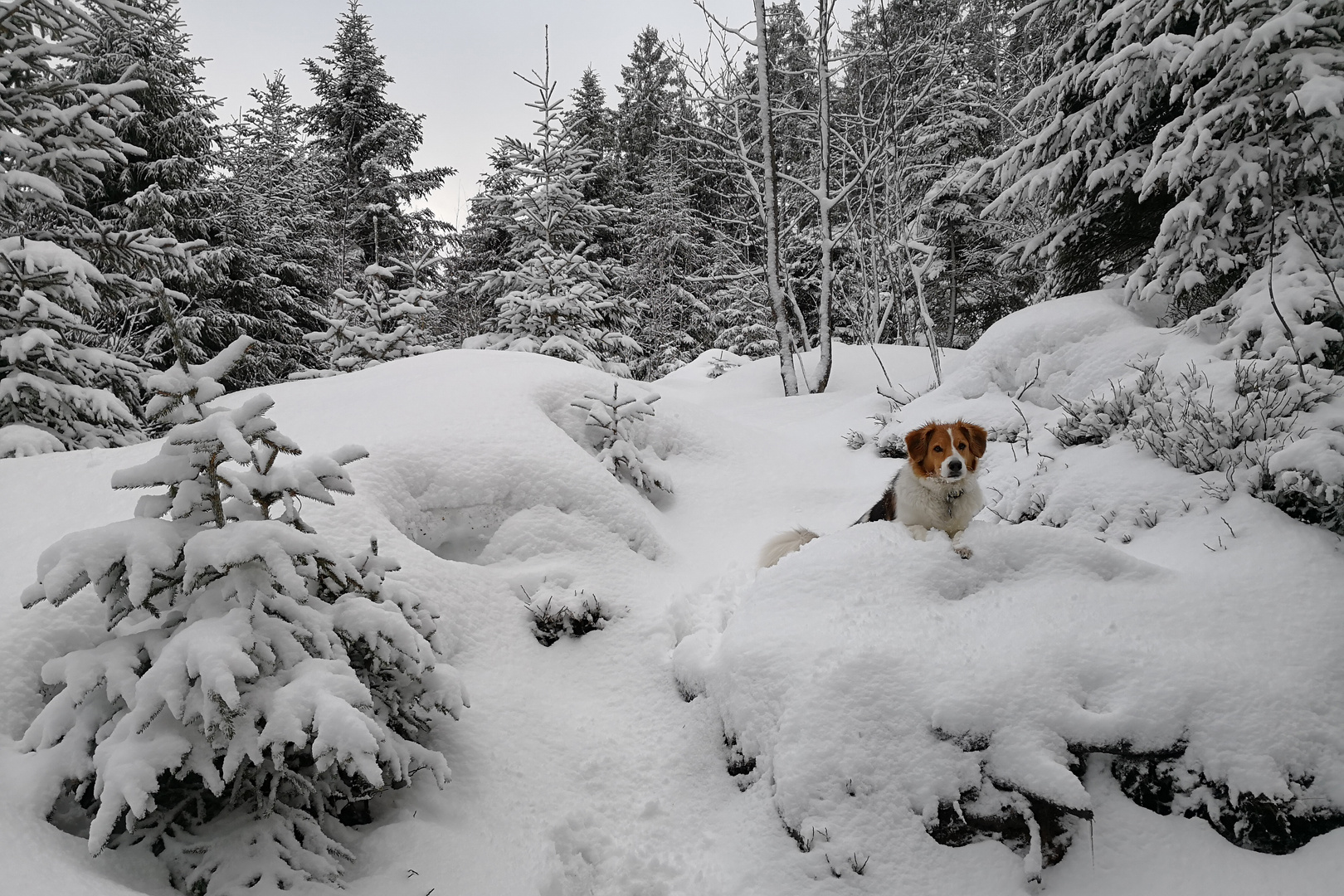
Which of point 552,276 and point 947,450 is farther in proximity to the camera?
point 552,276

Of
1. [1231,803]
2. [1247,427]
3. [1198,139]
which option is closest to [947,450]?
[1231,803]

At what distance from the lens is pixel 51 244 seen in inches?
207

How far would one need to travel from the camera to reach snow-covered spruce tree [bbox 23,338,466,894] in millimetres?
1812

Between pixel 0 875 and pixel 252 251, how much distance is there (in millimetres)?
14998

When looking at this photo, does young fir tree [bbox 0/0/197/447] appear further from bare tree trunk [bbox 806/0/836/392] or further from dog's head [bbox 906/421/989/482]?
bare tree trunk [bbox 806/0/836/392]

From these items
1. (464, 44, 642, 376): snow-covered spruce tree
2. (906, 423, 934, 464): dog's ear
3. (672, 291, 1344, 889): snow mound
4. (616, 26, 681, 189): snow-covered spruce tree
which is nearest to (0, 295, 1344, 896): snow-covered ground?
(672, 291, 1344, 889): snow mound

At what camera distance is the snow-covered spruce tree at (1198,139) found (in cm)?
464

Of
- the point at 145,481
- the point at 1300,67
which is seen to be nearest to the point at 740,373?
the point at 1300,67

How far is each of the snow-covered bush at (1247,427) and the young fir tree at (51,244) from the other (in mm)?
8086

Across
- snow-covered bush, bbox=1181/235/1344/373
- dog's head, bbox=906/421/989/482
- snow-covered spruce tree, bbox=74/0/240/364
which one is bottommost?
dog's head, bbox=906/421/989/482

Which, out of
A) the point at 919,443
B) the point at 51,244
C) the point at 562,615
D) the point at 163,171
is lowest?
the point at 562,615

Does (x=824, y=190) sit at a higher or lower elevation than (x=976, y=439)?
higher

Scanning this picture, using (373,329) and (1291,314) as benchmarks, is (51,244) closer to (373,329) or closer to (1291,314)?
(373,329)

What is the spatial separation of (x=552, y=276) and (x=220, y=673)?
1000cm
